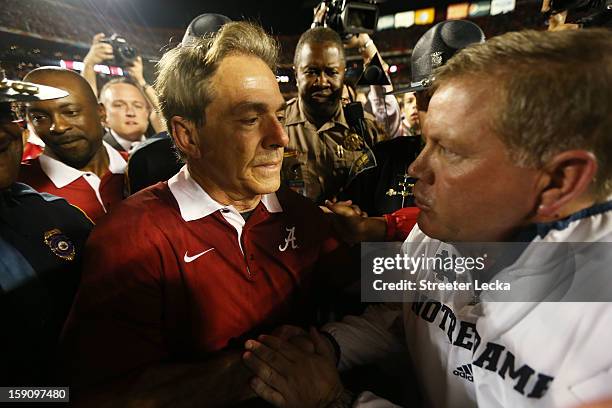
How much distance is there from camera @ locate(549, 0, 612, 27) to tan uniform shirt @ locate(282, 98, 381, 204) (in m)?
1.59

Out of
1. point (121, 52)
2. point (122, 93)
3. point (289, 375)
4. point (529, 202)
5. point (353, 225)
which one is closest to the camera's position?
point (529, 202)

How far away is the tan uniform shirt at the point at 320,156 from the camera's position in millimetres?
2902

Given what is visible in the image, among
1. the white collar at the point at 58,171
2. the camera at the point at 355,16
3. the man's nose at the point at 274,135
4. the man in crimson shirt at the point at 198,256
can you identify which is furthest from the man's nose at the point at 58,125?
the camera at the point at 355,16

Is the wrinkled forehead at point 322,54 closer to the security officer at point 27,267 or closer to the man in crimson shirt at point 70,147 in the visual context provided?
the man in crimson shirt at point 70,147

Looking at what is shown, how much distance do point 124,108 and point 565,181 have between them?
14.4ft

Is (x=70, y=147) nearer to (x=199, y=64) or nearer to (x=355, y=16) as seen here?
(x=199, y=64)

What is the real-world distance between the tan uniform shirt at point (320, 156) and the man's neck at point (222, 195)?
4.49 ft

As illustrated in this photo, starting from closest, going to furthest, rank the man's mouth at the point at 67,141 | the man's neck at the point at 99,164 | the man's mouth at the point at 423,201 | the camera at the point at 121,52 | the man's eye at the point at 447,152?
the man's eye at the point at 447,152 < the man's mouth at the point at 423,201 < the man's mouth at the point at 67,141 < the man's neck at the point at 99,164 < the camera at the point at 121,52

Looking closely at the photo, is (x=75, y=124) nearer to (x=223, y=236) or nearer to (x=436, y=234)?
(x=223, y=236)

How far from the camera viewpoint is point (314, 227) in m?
1.67

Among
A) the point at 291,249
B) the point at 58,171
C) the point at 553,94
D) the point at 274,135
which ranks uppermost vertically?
the point at 553,94

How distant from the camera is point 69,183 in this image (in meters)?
1.98

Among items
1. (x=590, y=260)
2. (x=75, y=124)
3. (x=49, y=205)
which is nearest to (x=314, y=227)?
(x=590, y=260)

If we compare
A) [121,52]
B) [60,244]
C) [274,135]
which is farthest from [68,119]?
[121,52]
